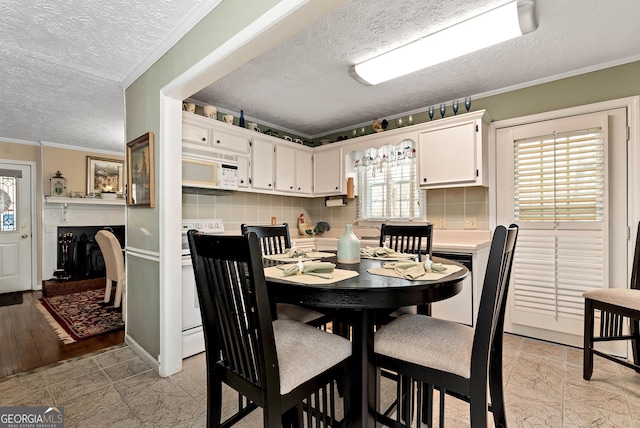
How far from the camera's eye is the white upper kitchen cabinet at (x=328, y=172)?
4039 millimetres

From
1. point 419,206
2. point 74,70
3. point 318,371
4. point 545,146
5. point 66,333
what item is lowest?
point 66,333

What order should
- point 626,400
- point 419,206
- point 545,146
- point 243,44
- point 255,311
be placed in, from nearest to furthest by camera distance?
point 255,311
point 243,44
point 626,400
point 545,146
point 419,206

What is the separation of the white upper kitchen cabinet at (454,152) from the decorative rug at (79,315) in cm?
356

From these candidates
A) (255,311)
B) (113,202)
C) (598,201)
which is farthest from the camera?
(113,202)

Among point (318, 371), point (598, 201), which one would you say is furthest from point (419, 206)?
point (318, 371)

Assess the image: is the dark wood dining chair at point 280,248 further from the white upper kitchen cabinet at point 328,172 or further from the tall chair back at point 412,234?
the white upper kitchen cabinet at point 328,172

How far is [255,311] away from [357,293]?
1.24 ft

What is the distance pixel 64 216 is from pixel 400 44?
5.81 meters

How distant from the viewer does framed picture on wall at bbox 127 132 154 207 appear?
238 centimetres

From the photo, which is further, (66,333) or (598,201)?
(66,333)

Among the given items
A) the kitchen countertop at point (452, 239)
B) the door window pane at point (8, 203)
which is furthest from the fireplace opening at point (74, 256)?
the kitchen countertop at point (452, 239)

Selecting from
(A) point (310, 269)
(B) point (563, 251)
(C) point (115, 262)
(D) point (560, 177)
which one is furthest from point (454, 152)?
(C) point (115, 262)

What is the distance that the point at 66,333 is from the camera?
3027 millimetres

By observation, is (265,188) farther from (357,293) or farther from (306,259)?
(357,293)
